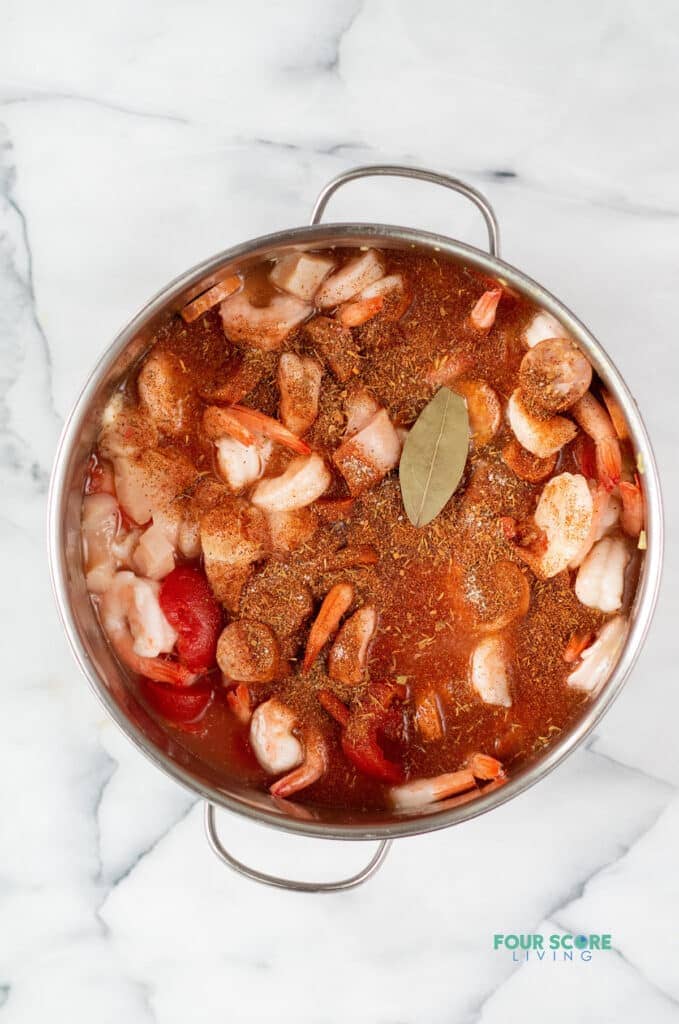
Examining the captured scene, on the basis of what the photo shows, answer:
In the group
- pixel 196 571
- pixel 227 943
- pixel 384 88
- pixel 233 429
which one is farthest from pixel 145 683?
pixel 384 88

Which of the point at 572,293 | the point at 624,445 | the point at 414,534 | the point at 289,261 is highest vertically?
the point at 572,293

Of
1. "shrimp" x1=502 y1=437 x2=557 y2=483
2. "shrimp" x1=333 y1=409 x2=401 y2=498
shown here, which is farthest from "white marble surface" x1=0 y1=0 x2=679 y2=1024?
"shrimp" x1=333 y1=409 x2=401 y2=498

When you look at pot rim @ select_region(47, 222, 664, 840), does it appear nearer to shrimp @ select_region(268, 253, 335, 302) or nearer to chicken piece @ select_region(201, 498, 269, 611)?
shrimp @ select_region(268, 253, 335, 302)

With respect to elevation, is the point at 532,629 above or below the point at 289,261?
below

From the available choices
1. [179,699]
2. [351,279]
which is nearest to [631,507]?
[351,279]

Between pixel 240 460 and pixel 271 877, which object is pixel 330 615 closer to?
pixel 240 460

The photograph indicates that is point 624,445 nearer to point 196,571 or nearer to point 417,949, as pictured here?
point 196,571
